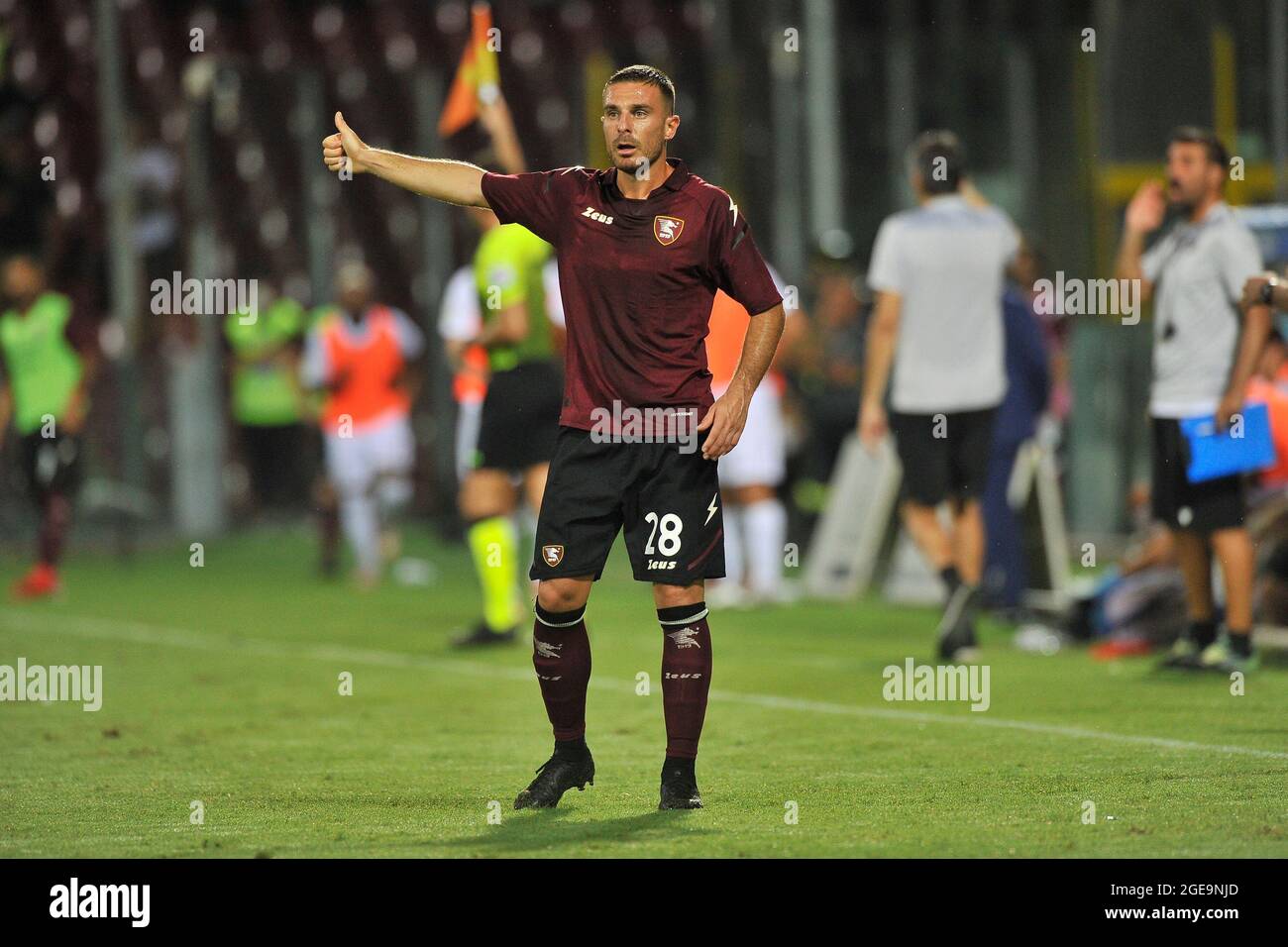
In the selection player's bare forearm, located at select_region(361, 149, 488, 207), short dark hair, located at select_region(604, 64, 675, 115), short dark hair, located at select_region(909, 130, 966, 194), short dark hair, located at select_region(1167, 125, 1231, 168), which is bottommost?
player's bare forearm, located at select_region(361, 149, 488, 207)

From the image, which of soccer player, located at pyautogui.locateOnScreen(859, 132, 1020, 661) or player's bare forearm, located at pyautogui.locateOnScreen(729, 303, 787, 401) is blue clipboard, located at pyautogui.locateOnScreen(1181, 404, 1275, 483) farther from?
player's bare forearm, located at pyautogui.locateOnScreen(729, 303, 787, 401)

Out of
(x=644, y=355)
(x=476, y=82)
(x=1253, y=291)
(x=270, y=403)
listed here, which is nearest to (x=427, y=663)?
(x=476, y=82)

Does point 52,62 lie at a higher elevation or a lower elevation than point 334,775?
higher

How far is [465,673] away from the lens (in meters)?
10.9

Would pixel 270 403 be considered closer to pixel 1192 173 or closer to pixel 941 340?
pixel 941 340

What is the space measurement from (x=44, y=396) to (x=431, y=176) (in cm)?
947

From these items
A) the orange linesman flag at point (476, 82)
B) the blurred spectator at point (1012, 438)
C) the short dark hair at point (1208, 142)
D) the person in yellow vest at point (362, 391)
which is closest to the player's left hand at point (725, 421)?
the short dark hair at point (1208, 142)

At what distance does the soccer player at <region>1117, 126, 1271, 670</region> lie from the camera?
9.78m

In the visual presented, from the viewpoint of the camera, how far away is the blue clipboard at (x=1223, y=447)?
984cm

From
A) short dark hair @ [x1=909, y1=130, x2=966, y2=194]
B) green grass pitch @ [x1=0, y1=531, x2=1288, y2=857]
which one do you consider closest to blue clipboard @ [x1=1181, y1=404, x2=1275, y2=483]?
green grass pitch @ [x1=0, y1=531, x2=1288, y2=857]

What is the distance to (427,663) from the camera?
447 inches

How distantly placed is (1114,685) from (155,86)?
15.9m
